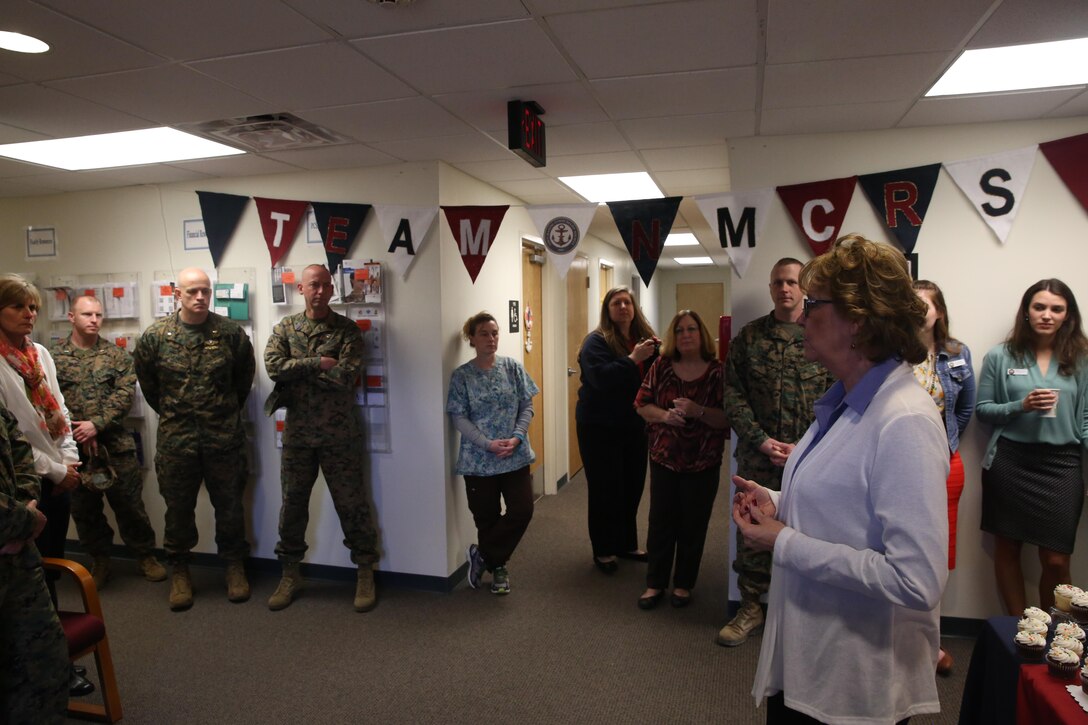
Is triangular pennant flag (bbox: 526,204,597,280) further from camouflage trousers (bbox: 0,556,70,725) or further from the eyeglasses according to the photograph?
camouflage trousers (bbox: 0,556,70,725)

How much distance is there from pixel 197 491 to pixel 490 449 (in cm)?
156

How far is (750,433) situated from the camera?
8.78 ft

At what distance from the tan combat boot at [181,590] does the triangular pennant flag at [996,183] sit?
13.4 ft

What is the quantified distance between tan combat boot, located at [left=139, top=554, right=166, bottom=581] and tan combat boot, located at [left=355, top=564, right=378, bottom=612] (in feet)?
3.89

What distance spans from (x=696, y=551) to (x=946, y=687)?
1.08 metres

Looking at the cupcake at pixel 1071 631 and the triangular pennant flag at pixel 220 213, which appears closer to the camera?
the cupcake at pixel 1071 631

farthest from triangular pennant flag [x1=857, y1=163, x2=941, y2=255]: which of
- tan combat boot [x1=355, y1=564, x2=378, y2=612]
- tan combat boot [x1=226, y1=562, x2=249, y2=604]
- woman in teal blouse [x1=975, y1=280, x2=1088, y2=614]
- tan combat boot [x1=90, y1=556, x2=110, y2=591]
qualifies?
tan combat boot [x1=90, y1=556, x2=110, y2=591]

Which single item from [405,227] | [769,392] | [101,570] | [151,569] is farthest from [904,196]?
[101,570]

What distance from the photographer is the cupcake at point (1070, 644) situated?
1260 millimetres

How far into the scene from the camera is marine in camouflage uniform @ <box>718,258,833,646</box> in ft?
8.65

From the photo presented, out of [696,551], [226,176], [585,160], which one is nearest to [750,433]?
[696,551]

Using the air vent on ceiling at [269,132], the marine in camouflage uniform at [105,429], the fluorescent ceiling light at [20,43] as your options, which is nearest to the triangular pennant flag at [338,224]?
the air vent on ceiling at [269,132]

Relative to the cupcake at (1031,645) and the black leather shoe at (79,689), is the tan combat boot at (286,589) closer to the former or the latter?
the black leather shoe at (79,689)

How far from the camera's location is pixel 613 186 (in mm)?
4094
